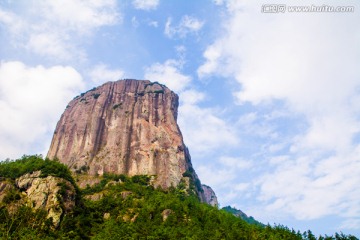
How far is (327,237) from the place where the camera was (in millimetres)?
67812

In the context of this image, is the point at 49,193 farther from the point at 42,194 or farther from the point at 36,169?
the point at 36,169

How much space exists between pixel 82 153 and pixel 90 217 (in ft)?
186

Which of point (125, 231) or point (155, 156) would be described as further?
point (155, 156)

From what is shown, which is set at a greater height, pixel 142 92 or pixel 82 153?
pixel 142 92

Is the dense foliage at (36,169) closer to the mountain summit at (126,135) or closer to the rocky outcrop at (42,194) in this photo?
the rocky outcrop at (42,194)

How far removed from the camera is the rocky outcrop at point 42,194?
213 ft

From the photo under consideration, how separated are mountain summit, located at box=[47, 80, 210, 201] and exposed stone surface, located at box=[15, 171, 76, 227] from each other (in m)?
40.8

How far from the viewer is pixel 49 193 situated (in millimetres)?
68812

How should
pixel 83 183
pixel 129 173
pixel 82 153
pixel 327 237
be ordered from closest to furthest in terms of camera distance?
pixel 327 237
pixel 83 183
pixel 129 173
pixel 82 153

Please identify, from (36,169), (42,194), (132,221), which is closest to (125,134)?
(36,169)

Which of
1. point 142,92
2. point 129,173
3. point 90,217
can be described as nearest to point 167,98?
point 142,92

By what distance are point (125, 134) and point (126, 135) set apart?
2.21 ft

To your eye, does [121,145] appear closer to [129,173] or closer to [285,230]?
[129,173]

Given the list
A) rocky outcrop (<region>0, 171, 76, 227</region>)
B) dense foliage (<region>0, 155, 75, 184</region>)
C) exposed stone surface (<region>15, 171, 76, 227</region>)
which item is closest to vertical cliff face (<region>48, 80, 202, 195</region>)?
dense foliage (<region>0, 155, 75, 184</region>)
